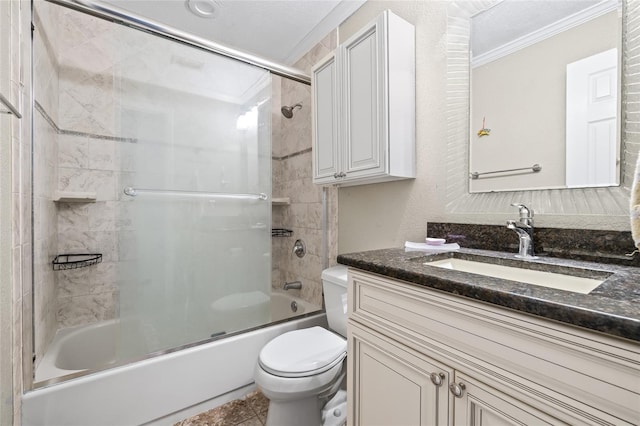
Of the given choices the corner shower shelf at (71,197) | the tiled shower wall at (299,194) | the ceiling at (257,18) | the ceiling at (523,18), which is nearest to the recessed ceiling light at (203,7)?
the ceiling at (257,18)

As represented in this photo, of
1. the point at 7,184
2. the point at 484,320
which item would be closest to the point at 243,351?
the point at 7,184

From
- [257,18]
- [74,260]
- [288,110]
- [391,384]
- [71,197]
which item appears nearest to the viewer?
[391,384]

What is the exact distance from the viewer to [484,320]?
62 cm

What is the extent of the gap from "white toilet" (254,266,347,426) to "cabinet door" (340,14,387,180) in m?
0.66

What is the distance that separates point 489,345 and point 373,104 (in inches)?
43.2

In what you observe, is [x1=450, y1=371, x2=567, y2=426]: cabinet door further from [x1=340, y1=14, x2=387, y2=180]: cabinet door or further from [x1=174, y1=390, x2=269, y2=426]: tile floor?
[x1=174, y1=390, x2=269, y2=426]: tile floor

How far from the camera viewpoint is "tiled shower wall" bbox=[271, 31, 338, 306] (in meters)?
2.13

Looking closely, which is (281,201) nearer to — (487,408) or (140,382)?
(140,382)

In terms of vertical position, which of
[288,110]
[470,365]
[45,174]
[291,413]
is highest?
[288,110]

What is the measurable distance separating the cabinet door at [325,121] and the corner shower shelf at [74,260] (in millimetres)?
1493

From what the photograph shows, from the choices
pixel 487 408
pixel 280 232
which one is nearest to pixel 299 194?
pixel 280 232

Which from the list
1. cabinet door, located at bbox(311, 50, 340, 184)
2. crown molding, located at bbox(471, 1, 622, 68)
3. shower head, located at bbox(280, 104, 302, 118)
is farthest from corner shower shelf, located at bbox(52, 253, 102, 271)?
crown molding, located at bbox(471, 1, 622, 68)

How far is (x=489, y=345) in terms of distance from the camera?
609 millimetres

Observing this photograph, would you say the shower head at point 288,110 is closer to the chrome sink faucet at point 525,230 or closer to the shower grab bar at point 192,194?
the shower grab bar at point 192,194
